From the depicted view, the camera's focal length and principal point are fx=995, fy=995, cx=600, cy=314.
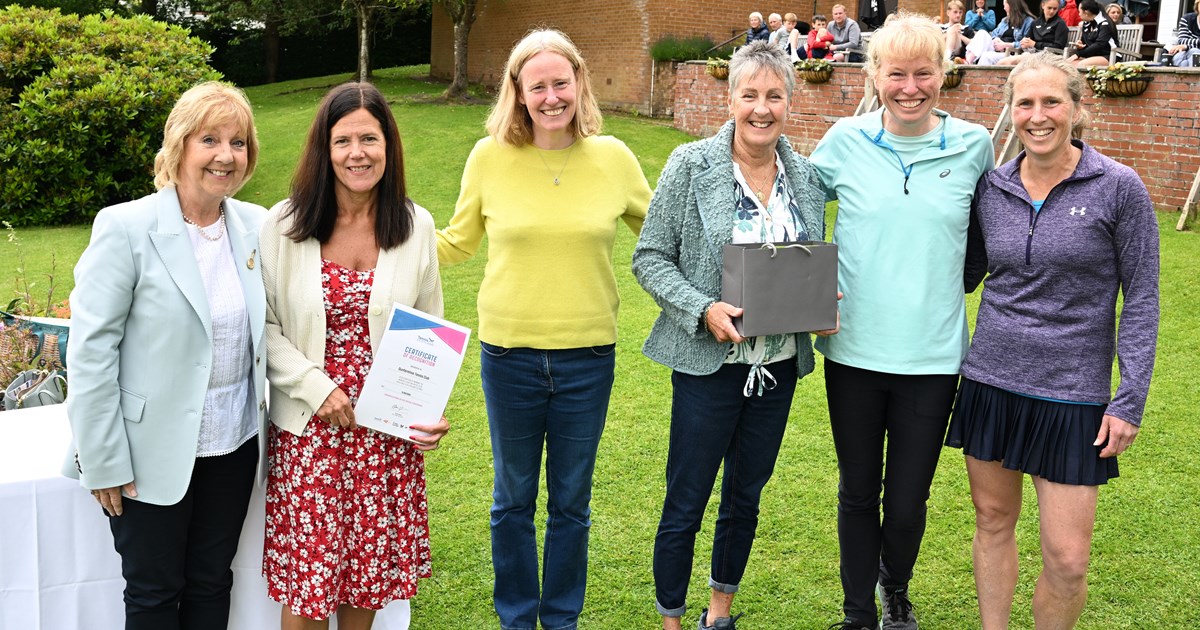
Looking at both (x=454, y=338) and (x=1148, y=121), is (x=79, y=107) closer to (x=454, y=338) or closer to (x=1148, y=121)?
(x=454, y=338)

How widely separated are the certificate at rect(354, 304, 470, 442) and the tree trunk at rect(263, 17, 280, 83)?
29129 mm

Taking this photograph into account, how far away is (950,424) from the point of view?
10.9ft

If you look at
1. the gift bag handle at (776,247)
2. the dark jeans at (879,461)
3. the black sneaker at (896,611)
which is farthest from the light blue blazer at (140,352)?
the black sneaker at (896,611)

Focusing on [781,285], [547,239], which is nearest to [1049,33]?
[781,285]

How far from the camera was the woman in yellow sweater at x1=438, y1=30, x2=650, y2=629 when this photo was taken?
321 centimetres

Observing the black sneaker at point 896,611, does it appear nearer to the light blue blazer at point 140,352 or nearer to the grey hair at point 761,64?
the grey hair at point 761,64

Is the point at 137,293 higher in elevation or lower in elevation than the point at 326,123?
lower

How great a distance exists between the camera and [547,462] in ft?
11.2

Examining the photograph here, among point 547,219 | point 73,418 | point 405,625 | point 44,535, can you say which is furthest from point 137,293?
point 405,625

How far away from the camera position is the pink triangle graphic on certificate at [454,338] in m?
3.05

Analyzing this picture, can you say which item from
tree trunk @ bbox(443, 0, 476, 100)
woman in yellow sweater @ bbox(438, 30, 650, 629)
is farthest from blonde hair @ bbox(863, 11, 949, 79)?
tree trunk @ bbox(443, 0, 476, 100)

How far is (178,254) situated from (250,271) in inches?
8.8

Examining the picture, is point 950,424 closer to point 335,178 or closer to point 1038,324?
point 1038,324

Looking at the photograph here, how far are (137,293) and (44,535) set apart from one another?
98 centimetres
